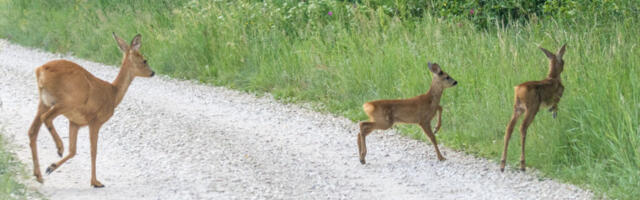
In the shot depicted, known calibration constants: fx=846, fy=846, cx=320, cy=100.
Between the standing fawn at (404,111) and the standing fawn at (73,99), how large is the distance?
2068 mm

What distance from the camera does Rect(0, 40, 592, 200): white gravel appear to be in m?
6.61

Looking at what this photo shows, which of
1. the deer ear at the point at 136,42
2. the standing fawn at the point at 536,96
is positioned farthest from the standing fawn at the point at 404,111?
the deer ear at the point at 136,42

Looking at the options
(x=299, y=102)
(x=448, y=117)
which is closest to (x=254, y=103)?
(x=299, y=102)

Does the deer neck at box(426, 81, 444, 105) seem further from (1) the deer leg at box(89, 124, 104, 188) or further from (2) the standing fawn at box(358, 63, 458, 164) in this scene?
(1) the deer leg at box(89, 124, 104, 188)

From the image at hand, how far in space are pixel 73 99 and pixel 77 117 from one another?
0.21 metres

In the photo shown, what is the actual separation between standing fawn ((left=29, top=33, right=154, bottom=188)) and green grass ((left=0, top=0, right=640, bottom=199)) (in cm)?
227

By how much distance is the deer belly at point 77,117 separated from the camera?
6535 millimetres

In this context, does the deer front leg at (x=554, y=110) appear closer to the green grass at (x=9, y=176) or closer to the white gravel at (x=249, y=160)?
the white gravel at (x=249, y=160)

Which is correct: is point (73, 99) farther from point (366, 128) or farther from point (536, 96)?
point (536, 96)

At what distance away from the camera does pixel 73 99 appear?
21.1 feet

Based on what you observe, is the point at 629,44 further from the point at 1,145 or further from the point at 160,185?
the point at 1,145

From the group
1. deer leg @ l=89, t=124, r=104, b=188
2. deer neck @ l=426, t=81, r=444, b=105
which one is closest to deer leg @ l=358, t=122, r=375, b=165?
deer neck @ l=426, t=81, r=444, b=105

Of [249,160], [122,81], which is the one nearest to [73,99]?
[122,81]

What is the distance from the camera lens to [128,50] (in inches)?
278
